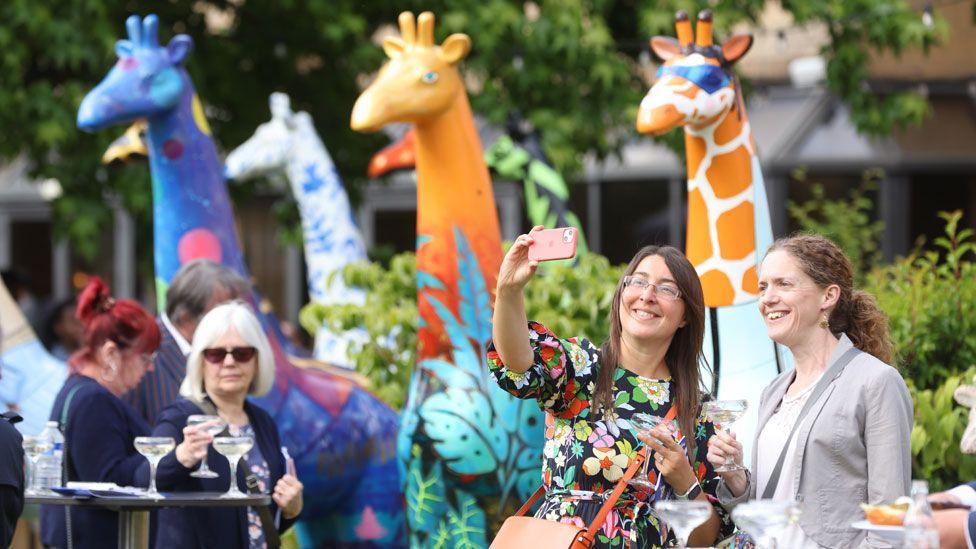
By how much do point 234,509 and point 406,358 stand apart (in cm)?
308

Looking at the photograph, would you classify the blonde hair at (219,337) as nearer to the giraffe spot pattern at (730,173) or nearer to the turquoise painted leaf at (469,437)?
the turquoise painted leaf at (469,437)

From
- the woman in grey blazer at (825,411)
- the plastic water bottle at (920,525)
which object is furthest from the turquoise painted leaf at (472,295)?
the plastic water bottle at (920,525)

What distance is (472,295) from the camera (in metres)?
6.81

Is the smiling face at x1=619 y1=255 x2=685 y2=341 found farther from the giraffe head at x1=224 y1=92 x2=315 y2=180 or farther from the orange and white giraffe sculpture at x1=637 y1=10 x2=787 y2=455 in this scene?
the giraffe head at x1=224 y1=92 x2=315 y2=180

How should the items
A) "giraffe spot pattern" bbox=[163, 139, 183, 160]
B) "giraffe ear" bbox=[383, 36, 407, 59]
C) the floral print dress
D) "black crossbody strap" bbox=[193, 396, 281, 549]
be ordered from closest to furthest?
the floral print dress < "black crossbody strap" bbox=[193, 396, 281, 549] < "giraffe ear" bbox=[383, 36, 407, 59] < "giraffe spot pattern" bbox=[163, 139, 183, 160]

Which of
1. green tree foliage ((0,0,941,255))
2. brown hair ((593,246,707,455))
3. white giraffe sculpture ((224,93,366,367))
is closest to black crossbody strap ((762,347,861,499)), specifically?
brown hair ((593,246,707,455))

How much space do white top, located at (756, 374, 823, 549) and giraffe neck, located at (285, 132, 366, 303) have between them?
20.5 feet

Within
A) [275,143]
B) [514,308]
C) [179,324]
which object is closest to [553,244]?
[514,308]

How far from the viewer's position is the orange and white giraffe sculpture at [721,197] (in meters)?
6.16

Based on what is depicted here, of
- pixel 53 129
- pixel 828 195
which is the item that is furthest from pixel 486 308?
pixel 828 195

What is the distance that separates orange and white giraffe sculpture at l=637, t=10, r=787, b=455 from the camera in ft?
20.2

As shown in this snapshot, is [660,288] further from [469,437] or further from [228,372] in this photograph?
[469,437]

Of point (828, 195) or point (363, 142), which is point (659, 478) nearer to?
point (363, 142)

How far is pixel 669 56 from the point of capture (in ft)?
21.8
